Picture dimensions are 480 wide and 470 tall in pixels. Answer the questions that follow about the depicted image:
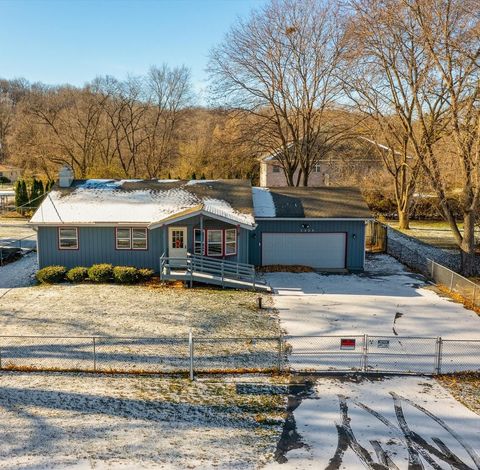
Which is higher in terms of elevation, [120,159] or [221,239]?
[120,159]

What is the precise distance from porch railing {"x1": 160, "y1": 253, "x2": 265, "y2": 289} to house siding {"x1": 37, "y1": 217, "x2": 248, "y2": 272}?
42.3 inches

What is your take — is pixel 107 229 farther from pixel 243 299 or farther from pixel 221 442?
pixel 221 442

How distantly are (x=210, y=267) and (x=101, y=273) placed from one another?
4943 mm

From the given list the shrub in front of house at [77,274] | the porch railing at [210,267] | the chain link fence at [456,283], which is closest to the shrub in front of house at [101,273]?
the shrub in front of house at [77,274]

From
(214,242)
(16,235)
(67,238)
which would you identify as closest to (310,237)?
(214,242)

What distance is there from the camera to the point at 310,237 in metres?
25.8

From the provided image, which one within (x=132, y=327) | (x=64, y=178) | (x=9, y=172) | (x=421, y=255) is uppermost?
(x=9, y=172)

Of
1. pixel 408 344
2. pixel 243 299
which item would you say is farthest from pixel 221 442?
pixel 243 299

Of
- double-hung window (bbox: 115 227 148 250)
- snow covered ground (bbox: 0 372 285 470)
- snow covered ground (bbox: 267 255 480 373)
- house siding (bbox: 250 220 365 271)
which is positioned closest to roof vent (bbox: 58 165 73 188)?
double-hung window (bbox: 115 227 148 250)

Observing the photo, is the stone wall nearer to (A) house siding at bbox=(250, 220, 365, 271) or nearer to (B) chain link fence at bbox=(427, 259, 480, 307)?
(B) chain link fence at bbox=(427, 259, 480, 307)

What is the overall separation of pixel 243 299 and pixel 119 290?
17.8 feet

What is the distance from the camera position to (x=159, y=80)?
5519 centimetres

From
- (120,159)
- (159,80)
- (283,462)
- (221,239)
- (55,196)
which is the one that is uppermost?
(159,80)

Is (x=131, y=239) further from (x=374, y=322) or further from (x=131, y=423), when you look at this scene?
(x=131, y=423)
